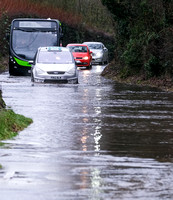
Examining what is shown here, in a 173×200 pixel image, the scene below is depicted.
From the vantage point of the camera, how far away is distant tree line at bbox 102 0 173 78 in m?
27.8

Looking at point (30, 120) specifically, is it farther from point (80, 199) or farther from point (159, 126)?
point (80, 199)

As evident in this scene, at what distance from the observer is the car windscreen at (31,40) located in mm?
38812

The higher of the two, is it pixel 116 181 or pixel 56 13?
pixel 116 181

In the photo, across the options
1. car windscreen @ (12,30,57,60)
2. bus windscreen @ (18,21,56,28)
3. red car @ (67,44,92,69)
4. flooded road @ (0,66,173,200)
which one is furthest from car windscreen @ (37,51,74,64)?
red car @ (67,44,92,69)

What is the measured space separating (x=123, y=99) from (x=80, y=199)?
14.1m

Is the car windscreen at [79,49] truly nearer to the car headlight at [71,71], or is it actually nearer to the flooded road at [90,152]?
the car headlight at [71,71]

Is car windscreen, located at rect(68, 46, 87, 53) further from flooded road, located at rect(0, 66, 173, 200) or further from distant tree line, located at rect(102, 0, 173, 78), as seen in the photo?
flooded road, located at rect(0, 66, 173, 200)

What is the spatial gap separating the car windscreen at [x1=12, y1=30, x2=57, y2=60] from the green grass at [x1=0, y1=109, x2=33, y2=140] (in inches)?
931

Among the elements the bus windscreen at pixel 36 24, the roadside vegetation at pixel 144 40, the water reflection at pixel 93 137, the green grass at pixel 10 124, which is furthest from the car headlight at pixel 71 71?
the green grass at pixel 10 124

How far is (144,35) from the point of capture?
2984 cm

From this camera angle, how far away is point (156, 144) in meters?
12.4

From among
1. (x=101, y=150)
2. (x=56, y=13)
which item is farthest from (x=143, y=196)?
(x=56, y=13)

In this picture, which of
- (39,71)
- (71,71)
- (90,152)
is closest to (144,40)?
(71,71)

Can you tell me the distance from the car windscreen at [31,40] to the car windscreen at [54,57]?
7.75 m
